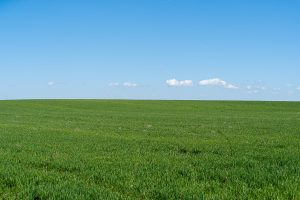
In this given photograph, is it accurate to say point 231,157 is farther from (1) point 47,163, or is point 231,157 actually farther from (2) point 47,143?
(2) point 47,143

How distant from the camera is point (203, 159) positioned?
52.3ft

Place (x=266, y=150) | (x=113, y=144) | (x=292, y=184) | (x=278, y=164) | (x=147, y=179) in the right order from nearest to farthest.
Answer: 1. (x=292, y=184)
2. (x=147, y=179)
3. (x=278, y=164)
4. (x=266, y=150)
5. (x=113, y=144)

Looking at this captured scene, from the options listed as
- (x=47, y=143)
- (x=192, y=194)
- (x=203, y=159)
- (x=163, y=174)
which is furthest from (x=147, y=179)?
(x=47, y=143)

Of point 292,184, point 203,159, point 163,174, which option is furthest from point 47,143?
point 292,184

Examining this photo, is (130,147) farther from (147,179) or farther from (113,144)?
(147,179)

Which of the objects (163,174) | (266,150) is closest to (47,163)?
(163,174)

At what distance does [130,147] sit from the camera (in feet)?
65.6

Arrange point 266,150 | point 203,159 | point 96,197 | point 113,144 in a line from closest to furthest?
point 96,197 → point 203,159 → point 266,150 → point 113,144

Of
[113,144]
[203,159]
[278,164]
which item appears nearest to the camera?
[278,164]

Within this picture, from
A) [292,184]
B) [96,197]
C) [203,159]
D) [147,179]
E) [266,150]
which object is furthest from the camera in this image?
[266,150]

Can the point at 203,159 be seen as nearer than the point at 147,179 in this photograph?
No

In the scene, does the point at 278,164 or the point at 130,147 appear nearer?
the point at 278,164

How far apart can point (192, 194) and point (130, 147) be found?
9662 millimetres

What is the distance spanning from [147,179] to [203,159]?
4.16m
